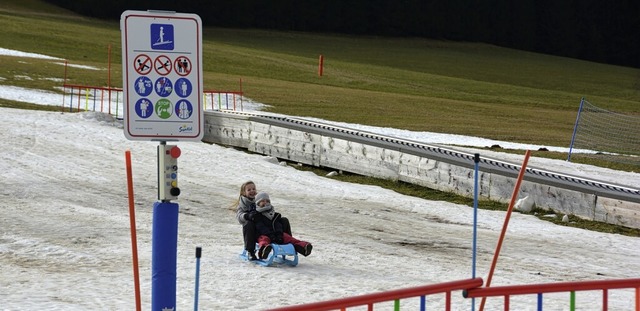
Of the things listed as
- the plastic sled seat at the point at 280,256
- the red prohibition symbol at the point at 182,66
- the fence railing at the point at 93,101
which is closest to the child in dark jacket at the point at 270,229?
the plastic sled seat at the point at 280,256

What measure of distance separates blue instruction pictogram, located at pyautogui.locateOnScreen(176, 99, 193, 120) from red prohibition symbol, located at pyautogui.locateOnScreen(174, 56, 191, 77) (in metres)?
0.19

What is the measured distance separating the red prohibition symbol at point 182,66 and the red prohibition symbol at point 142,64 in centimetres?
19

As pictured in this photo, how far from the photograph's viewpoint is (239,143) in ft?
75.7

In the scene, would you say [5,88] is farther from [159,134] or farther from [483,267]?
[159,134]

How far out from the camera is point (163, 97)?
807 centimetres

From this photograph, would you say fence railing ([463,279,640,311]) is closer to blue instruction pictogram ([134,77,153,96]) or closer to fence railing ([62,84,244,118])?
blue instruction pictogram ([134,77,153,96])

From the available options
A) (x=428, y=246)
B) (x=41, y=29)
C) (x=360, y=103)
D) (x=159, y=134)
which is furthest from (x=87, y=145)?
(x=41, y=29)

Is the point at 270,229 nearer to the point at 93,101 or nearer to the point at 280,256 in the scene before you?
the point at 280,256

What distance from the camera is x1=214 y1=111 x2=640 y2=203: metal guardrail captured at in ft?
55.4

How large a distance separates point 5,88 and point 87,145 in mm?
9398

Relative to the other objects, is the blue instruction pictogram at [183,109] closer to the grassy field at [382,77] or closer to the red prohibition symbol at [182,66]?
the red prohibition symbol at [182,66]

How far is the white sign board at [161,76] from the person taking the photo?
802 centimetres

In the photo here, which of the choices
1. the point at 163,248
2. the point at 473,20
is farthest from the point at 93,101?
the point at 473,20

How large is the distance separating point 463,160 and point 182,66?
1132 cm
